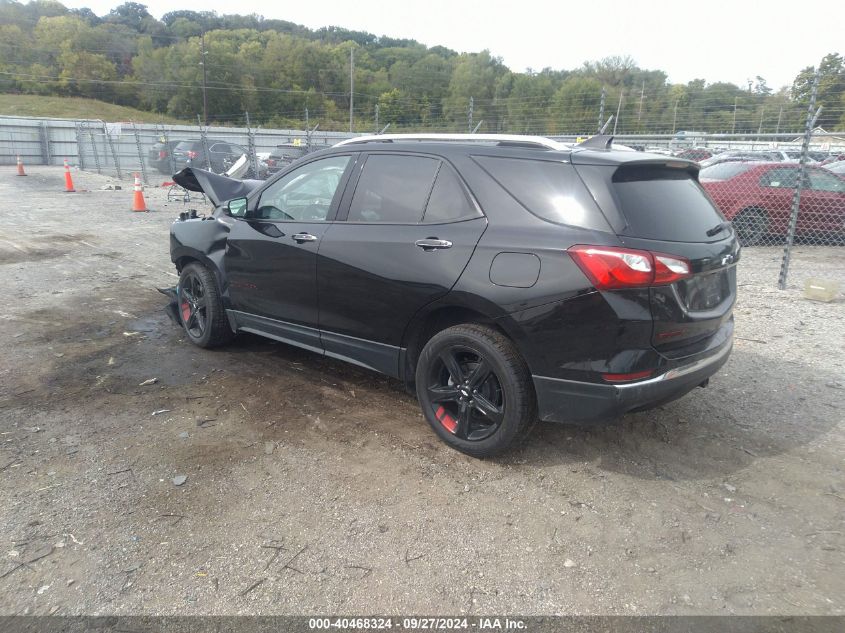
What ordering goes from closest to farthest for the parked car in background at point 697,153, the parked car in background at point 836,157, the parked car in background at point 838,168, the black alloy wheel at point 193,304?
1. the black alloy wheel at point 193,304
2. the parked car in background at point 838,168
3. the parked car in background at point 836,157
4. the parked car in background at point 697,153

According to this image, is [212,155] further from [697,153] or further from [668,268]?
[668,268]

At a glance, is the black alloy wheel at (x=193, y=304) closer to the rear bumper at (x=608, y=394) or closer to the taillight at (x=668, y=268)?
the rear bumper at (x=608, y=394)

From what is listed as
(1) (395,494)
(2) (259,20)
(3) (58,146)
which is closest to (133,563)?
(1) (395,494)

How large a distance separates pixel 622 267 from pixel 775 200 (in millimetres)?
9435

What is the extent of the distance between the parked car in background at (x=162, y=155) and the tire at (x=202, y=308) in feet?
61.0

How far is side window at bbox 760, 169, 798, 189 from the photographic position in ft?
34.1

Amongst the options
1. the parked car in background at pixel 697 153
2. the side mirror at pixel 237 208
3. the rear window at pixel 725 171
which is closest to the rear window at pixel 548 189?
the side mirror at pixel 237 208

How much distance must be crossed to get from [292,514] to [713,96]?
95.1 ft

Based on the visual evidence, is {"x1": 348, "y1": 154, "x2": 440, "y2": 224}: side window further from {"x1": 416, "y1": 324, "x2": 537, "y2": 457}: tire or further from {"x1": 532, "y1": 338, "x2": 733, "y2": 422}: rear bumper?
{"x1": 532, "y1": 338, "x2": 733, "y2": 422}: rear bumper

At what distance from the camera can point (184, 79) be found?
66.2m

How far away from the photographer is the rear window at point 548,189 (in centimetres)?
303

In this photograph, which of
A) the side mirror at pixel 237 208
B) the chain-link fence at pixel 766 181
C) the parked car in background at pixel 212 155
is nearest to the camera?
the side mirror at pixel 237 208

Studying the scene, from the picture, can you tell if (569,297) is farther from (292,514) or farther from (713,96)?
(713,96)

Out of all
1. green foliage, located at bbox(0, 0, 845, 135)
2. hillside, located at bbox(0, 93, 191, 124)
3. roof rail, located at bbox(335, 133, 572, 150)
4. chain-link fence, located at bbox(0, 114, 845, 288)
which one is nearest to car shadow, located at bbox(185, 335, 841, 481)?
roof rail, located at bbox(335, 133, 572, 150)
